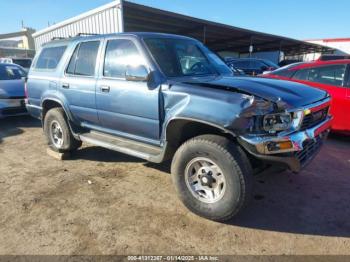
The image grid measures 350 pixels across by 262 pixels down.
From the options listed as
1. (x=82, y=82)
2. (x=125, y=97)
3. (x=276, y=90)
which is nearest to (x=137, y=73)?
(x=125, y=97)

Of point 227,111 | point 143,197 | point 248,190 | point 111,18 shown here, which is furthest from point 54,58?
point 111,18

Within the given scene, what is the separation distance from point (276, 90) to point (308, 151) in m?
0.71

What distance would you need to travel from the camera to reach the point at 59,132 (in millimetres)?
5074

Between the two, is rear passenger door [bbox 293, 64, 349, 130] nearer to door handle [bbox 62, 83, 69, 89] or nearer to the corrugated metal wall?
door handle [bbox 62, 83, 69, 89]

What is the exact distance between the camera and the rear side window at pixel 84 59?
4.21m

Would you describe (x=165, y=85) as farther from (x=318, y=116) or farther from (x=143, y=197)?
(x=318, y=116)

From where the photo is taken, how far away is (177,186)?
3.26 meters

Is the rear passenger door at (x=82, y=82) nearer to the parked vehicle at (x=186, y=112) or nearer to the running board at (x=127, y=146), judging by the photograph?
the parked vehicle at (x=186, y=112)

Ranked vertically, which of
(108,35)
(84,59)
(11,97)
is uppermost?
(108,35)

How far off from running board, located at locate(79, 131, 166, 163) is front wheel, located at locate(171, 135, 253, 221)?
0.39 m

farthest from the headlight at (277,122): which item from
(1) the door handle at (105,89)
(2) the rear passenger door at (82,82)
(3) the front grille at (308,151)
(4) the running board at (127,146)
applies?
(2) the rear passenger door at (82,82)

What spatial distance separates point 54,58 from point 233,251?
13.9ft

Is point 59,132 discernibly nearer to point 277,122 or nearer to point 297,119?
point 277,122

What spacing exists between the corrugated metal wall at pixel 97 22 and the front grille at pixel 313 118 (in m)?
10.8
